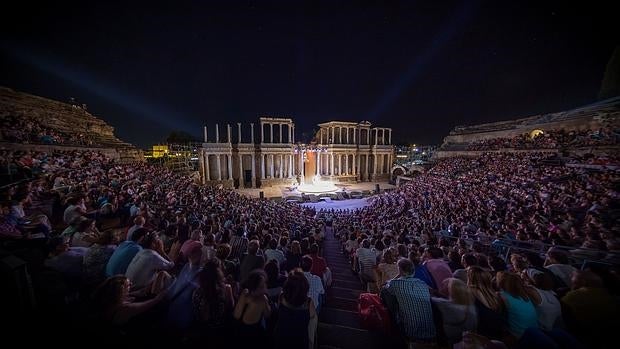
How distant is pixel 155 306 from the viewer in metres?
2.82

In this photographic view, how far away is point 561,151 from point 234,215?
29066mm

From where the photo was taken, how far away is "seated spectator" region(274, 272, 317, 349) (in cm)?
253

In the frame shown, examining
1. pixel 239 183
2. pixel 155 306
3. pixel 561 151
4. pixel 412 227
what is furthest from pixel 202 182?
pixel 561 151

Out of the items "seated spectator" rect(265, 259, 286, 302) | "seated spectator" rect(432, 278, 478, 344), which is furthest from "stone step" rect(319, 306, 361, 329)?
"seated spectator" rect(432, 278, 478, 344)

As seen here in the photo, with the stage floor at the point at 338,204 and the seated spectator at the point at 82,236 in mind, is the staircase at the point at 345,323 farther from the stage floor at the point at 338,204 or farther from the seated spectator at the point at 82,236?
the stage floor at the point at 338,204

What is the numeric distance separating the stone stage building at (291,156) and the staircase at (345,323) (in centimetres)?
3189

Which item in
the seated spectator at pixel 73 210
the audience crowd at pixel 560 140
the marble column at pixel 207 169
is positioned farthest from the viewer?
the marble column at pixel 207 169

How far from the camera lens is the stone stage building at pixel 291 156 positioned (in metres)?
34.8

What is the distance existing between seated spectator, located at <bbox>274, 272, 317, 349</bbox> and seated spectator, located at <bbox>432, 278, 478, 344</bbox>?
173 centimetres

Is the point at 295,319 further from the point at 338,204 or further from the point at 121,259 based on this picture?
the point at 338,204

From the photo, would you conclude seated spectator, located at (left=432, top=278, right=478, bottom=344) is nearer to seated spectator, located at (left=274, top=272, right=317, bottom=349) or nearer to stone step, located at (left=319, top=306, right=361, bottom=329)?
seated spectator, located at (left=274, top=272, right=317, bottom=349)

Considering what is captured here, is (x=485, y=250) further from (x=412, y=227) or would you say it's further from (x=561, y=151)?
(x=561, y=151)

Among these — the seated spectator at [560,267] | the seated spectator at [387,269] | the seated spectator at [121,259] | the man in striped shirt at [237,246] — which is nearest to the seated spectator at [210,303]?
the seated spectator at [121,259]

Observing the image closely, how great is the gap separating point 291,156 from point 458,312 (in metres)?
37.0
